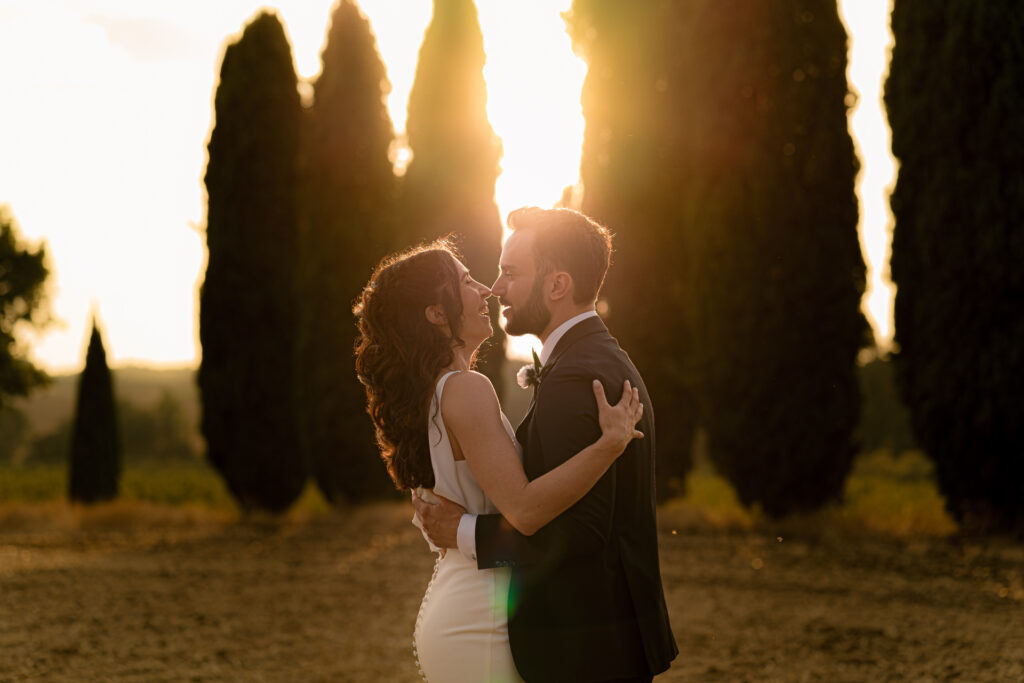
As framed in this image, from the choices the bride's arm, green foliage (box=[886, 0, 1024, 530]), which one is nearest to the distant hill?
green foliage (box=[886, 0, 1024, 530])

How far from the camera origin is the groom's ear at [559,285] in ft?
9.76

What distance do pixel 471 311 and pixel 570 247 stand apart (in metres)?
0.41

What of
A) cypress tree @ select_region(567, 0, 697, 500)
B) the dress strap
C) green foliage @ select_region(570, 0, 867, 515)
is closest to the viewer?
the dress strap

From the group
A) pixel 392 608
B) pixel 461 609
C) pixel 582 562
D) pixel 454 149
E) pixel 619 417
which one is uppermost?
pixel 454 149

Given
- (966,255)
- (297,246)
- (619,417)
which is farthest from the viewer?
(297,246)

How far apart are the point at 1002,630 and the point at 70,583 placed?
1003 centimetres

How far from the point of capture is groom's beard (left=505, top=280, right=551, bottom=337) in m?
2.98

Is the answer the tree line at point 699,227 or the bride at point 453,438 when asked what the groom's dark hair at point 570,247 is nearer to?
the bride at point 453,438

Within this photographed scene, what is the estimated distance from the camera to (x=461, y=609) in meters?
2.88

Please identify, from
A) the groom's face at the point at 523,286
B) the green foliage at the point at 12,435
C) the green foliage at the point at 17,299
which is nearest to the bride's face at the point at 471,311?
the groom's face at the point at 523,286

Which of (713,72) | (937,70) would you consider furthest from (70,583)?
(937,70)

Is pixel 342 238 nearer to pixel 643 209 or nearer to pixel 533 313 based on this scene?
pixel 643 209

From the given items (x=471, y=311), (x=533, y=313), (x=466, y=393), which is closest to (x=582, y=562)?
(x=466, y=393)

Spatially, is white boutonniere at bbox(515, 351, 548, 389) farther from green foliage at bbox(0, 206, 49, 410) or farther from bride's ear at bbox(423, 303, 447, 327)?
green foliage at bbox(0, 206, 49, 410)
